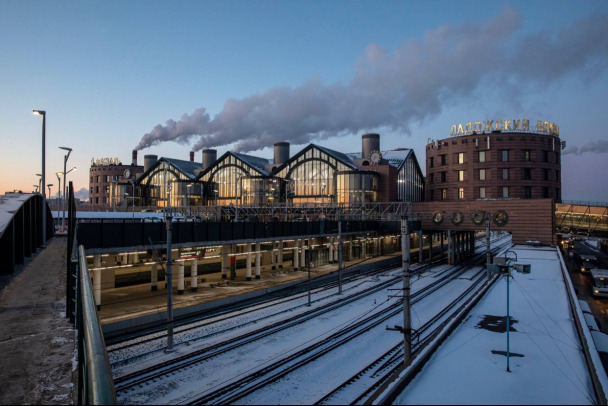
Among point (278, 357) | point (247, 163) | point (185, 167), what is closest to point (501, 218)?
point (278, 357)

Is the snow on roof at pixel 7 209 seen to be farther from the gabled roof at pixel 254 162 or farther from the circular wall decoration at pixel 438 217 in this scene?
the gabled roof at pixel 254 162

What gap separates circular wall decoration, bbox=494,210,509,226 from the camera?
53931 millimetres

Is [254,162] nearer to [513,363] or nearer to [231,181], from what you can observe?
[231,181]

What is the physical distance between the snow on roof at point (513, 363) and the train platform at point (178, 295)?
13.9 m

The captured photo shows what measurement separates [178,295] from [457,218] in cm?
3869

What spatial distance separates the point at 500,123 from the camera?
308ft

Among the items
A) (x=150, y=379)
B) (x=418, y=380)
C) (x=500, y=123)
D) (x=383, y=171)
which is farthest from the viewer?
(x=500, y=123)

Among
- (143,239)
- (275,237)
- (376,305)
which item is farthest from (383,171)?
(143,239)

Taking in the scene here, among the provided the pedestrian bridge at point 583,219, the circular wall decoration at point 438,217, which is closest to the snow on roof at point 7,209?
the circular wall decoration at point 438,217

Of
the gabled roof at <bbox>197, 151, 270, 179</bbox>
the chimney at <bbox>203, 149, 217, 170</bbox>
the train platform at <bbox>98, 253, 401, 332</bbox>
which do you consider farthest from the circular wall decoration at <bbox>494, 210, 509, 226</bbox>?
the chimney at <bbox>203, 149, 217, 170</bbox>

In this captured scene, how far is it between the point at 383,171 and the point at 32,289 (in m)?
78.3

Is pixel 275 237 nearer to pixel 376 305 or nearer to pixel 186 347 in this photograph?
pixel 376 305

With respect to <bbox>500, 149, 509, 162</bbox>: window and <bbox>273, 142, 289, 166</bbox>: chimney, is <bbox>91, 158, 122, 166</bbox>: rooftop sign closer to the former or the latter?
<bbox>273, 142, 289, 166</bbox>: chimney

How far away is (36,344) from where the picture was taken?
8469mm
